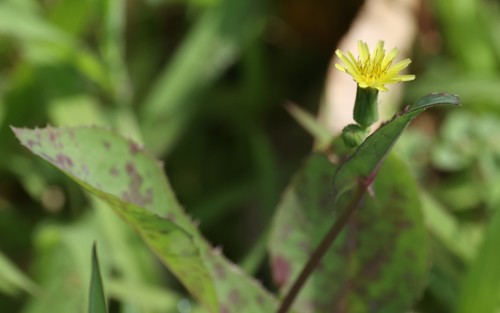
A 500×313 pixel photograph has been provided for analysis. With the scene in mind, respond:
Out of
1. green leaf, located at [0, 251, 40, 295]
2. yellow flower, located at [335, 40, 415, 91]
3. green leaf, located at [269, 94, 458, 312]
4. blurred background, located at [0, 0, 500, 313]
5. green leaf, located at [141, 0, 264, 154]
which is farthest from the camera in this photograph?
green leaf, located at [141, 0, 264, 154]

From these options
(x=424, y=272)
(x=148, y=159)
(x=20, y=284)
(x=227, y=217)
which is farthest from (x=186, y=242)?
(x=227, y=217)

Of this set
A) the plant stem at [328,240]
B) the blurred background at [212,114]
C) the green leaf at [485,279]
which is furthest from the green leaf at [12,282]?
the green leaf at [485,279]

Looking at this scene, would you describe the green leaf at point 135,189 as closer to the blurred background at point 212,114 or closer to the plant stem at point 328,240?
the plant stem at point 328,240

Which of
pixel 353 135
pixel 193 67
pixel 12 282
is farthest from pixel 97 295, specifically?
pixel 193 67

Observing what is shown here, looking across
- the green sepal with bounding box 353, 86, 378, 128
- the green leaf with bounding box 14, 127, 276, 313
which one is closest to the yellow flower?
the green sepal with bounding box 353, 86, 378, 128

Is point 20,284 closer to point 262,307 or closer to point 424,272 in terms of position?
point 262,307

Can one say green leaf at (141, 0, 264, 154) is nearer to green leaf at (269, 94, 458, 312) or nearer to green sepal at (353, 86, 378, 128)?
green leaf at (269, 94, 458, 312)
